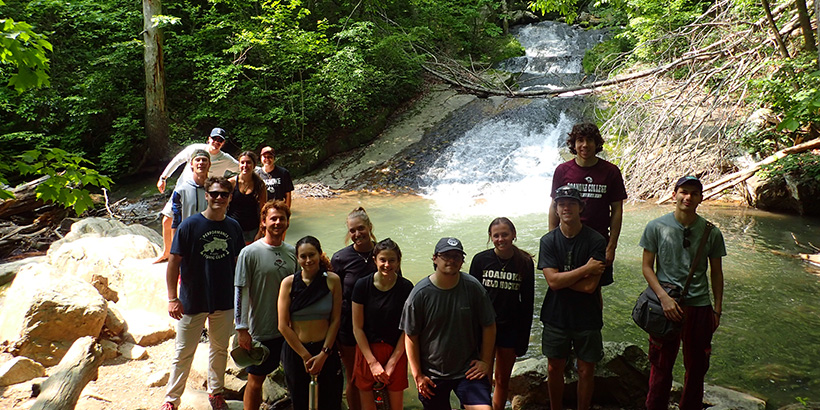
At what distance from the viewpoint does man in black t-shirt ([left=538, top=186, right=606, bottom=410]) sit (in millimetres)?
3344

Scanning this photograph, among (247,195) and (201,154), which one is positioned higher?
(201,154)

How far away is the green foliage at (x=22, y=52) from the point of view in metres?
2.49

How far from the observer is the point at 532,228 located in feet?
33.8

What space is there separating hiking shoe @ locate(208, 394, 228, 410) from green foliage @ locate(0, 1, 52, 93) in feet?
8.08

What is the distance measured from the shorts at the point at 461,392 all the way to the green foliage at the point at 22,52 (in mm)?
2855

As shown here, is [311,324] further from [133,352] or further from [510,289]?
[133,352]

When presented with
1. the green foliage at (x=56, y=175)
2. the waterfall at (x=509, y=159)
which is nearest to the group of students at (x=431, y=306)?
the green foliage at (x=56, y=175)

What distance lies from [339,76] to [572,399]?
1379 centimetres

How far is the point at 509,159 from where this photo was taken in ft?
51.2

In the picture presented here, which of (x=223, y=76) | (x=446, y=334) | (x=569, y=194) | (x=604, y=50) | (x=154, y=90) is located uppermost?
(x=604, y=50)

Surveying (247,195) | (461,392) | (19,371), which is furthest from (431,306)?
(19,371)

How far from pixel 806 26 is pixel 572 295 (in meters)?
6.54

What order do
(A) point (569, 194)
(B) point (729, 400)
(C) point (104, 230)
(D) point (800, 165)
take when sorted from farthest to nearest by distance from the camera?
(D) point (800, 165) → (C) point (104, 230) → (B) point (729, 400) → (A) point (569, 194)

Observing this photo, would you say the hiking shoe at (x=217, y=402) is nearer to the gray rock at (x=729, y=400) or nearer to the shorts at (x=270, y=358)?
the shorts at (x=270, y=358)
